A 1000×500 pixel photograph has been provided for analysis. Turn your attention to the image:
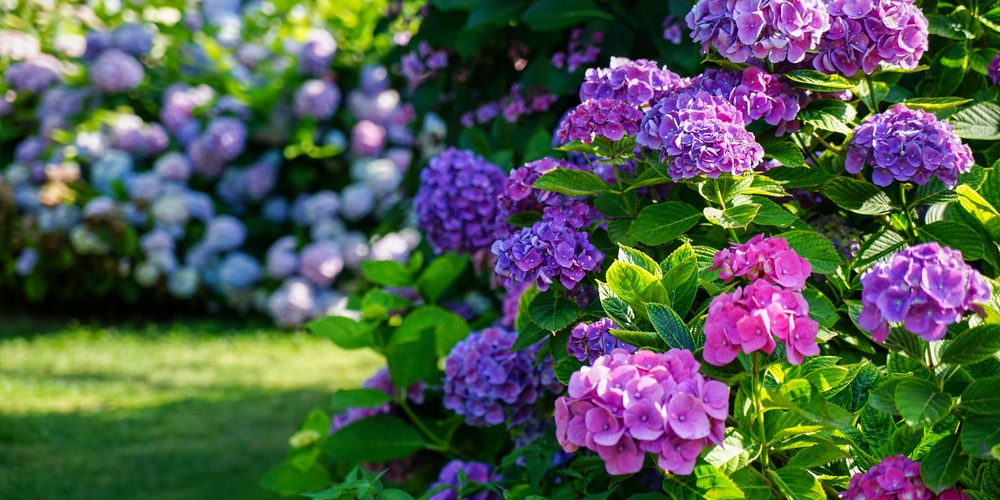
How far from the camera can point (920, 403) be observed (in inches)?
41.3

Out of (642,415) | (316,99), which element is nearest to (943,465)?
(642,415)

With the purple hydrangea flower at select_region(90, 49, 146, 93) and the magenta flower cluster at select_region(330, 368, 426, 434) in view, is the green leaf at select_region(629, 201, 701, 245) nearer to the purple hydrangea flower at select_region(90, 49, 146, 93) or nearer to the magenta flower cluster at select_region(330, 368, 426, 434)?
the magenta flower cluster at select_region(330, 368, 426, 434)

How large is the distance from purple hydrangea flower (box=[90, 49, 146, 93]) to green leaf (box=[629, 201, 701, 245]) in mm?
4617

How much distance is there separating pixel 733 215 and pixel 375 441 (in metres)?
1.05

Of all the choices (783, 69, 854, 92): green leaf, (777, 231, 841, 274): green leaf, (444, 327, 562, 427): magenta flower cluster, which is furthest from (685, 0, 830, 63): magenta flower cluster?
(444, 327, 562, 427): magenta flower cluster

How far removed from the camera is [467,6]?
2471mm

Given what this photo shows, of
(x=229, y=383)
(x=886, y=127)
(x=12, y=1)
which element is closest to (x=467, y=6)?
(x=886, y=127)

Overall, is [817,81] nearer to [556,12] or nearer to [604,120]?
[604,120]

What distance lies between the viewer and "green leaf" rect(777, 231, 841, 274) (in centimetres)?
129

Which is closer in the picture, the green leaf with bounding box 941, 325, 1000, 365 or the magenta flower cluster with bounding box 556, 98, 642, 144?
the green leaf with bounding box 941, 325, 1000, 365

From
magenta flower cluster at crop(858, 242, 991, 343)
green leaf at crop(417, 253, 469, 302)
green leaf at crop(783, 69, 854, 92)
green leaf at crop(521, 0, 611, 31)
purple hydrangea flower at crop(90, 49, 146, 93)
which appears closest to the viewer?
magenta flower cluster at crop(858, 242, 991, 343)

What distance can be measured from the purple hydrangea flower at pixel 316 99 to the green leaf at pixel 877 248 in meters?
4.26

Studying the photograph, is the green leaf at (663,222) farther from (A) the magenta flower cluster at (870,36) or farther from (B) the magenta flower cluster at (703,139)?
(A) the magenta flower cluster at (870,36)

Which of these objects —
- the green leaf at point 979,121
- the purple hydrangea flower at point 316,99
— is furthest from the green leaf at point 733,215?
the purple hydrangea flower at point 316,99
